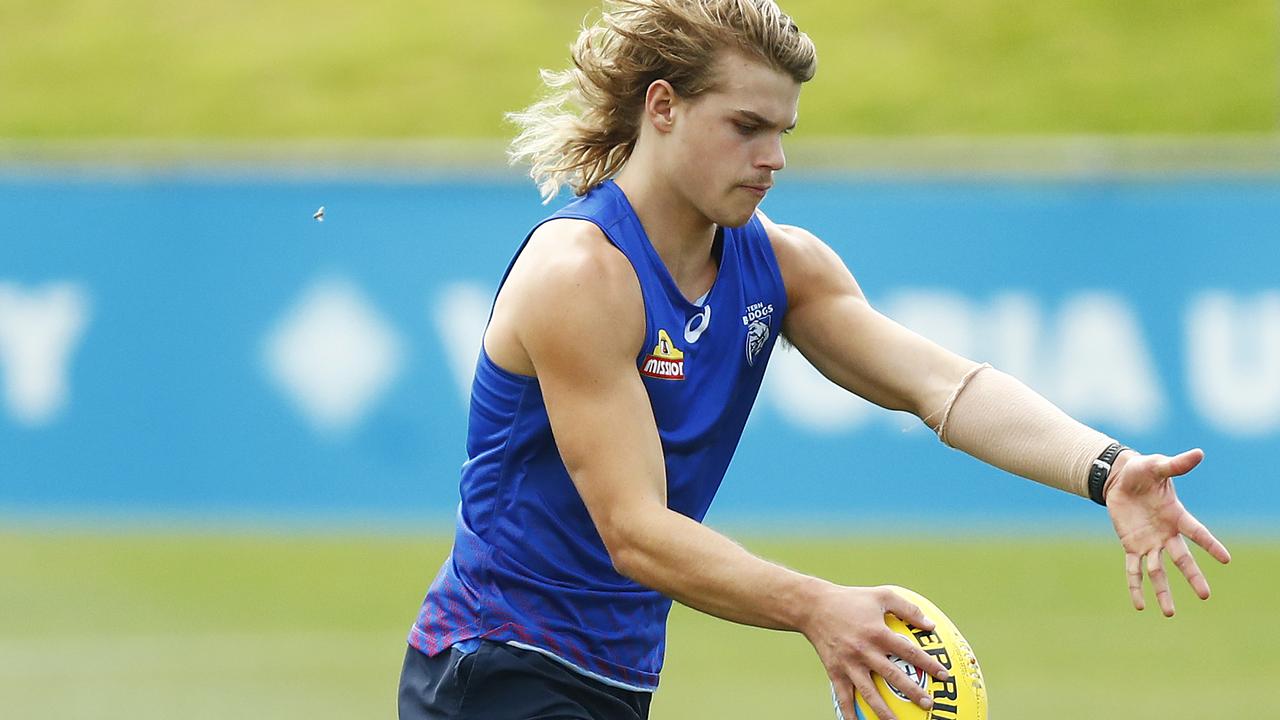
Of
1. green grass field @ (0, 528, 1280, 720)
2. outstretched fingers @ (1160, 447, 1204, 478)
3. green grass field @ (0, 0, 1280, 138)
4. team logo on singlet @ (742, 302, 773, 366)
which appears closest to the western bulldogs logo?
team logo on singlet @ (742, 302, 773, 366)

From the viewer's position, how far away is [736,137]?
4.42m

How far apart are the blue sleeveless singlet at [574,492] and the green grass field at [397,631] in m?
4.16

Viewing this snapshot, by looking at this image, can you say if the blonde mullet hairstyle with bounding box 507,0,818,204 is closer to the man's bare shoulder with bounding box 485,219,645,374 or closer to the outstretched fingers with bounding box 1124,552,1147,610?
the man's bare shoulder with bounding box 485,219,645,374

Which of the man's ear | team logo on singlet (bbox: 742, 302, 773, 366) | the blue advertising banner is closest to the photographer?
the man's ear

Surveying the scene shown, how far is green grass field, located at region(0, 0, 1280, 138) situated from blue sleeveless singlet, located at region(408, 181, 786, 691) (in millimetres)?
12809

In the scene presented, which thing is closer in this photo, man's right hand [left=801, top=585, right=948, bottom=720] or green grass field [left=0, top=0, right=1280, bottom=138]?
man's right hand [left=801, top=585, right=948, bottom=720]

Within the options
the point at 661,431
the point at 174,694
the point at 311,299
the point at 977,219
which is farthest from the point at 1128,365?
the point at 661,431

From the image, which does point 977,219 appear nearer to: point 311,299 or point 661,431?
point 311,299

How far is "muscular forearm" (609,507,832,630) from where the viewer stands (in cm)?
396

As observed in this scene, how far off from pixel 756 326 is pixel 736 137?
511 mm

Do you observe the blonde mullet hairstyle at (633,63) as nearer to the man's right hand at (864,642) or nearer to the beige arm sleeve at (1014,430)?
the beige arm sleeve at (1014,430)

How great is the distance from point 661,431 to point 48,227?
868cm

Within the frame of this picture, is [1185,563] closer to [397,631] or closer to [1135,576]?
[1135,576]

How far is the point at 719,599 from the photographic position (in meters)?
4.03
